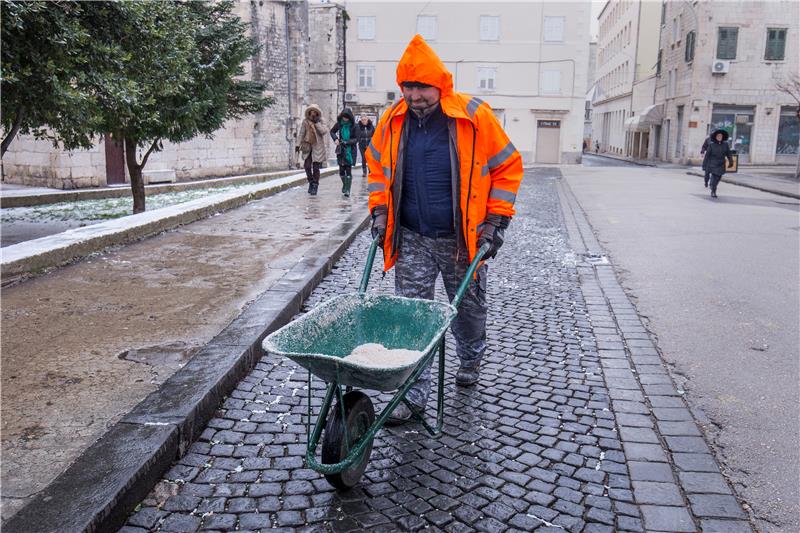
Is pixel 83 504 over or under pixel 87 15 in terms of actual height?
under

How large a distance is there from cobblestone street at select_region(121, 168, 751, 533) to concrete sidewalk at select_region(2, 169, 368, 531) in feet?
0.85

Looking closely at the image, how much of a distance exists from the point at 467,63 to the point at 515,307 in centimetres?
4054

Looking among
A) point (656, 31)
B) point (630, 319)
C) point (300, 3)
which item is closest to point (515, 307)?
point (630, 319)

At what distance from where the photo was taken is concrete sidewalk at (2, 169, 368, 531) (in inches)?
130

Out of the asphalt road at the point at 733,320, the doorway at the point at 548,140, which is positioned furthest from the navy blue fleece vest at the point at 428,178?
the doorway at the point at 548,140

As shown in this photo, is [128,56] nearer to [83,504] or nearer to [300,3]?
[83,504]

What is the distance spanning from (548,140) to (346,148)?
107ft

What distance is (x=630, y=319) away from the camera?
6.23 meters

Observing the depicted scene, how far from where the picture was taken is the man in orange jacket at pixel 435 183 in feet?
12.5

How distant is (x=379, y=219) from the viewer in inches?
157

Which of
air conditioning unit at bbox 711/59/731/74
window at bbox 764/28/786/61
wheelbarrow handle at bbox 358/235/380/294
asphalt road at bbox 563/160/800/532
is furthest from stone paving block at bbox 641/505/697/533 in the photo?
window at bbox 764/28/786/61

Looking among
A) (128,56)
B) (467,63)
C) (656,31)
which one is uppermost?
(656,31)

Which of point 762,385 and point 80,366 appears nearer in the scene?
point 80,366

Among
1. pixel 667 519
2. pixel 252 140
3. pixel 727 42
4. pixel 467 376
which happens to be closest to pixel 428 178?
pixel 467 376
